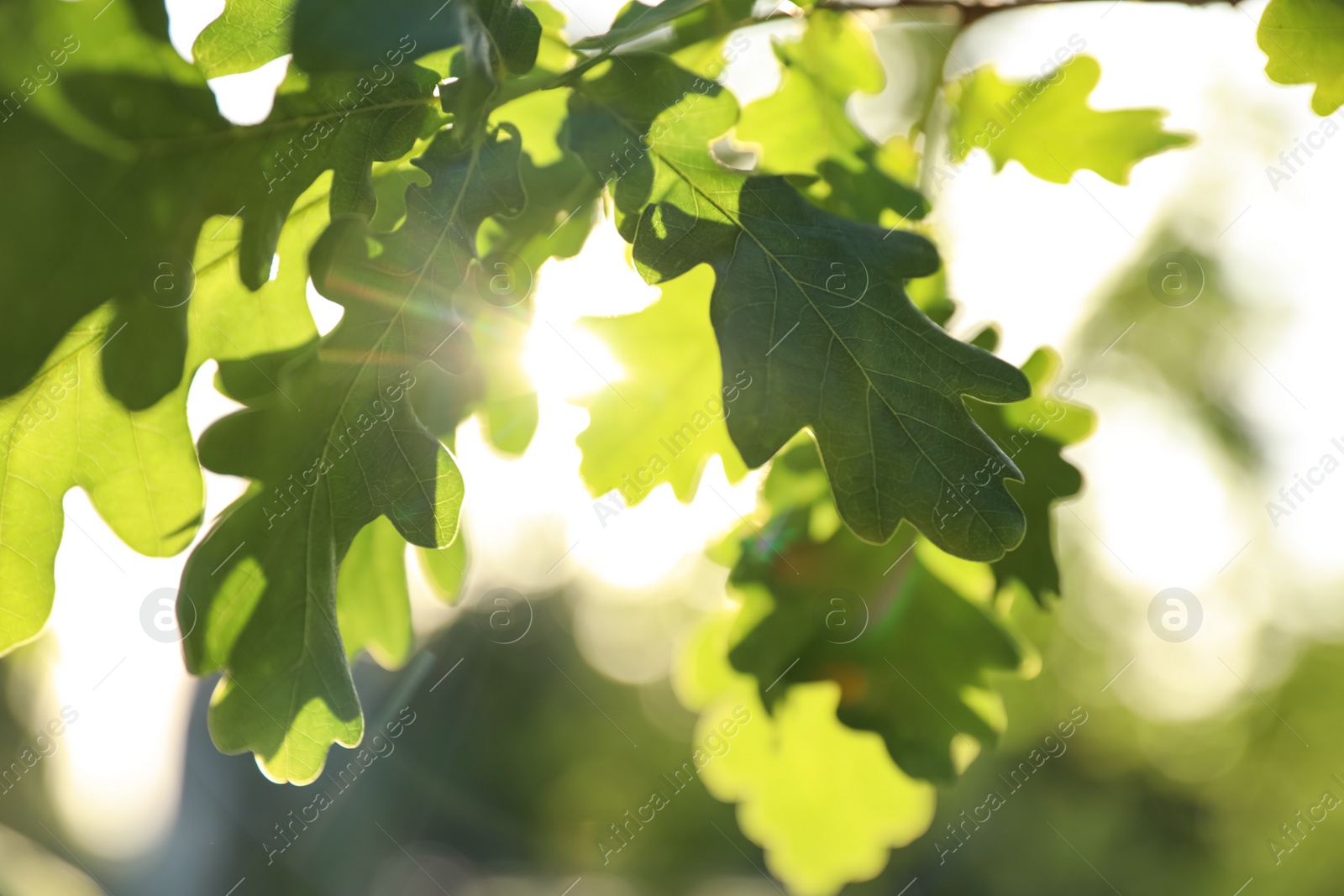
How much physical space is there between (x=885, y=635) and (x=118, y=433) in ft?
4.27

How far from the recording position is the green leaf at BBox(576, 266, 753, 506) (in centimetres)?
164

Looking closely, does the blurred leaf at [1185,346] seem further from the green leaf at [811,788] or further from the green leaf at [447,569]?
the green leaf at [447,569]

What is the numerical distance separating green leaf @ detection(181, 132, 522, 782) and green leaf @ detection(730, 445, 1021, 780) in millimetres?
827

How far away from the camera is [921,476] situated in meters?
1.02

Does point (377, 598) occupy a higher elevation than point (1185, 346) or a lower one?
higher

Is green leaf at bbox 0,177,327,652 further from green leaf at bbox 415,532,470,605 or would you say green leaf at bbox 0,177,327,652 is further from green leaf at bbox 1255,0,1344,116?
green leaf at bbox 1255,0,1344,116

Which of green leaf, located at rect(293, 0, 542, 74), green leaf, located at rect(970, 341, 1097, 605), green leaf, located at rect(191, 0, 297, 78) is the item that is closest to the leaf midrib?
green leaf, located at rect(293, 0, 542, 74)

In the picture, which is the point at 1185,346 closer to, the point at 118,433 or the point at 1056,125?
the point at 1056,125

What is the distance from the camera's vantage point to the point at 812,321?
42.0 inches

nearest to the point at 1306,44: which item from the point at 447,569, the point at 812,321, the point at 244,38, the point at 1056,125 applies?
the point at 1056,125

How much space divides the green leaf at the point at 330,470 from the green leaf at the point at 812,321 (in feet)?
0.56

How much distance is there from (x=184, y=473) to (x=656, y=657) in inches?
560

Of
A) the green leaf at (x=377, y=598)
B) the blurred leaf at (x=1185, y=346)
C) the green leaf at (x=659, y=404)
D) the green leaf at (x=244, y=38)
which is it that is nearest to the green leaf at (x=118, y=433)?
the green leaf at (x=244, y=38)

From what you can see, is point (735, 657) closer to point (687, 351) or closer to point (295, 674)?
point (687, 351)
